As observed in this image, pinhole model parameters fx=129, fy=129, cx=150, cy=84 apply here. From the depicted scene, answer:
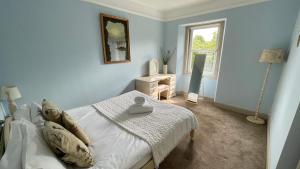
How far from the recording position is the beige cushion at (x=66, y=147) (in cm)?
89

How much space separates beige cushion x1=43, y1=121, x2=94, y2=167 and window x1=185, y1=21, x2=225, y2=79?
3.51 metres

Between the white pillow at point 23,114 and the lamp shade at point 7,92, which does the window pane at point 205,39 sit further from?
the lamp shade at point 7,92

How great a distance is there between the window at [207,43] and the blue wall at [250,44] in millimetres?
343

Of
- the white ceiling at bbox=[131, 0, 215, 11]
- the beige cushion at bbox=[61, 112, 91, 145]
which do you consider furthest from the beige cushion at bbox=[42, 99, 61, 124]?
the white ceiling at bbox=[131, 0, 215, 11]

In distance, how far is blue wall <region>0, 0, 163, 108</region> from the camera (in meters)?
1.74

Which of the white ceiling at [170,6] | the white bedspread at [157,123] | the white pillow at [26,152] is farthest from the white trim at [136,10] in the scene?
the white pillow at [26,152]

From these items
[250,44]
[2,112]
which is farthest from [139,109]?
[250,44]

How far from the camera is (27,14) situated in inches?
70.7

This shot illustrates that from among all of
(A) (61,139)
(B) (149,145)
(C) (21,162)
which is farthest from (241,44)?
(C) (21,162)

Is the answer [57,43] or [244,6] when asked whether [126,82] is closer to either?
[57,43]

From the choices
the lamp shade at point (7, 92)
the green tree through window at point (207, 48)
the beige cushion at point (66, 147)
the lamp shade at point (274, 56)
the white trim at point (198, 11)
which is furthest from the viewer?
the green tree through window at point (207, 48)

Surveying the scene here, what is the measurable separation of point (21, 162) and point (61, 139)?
0.68 ft

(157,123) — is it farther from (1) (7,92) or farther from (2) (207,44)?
(2) (207,44)

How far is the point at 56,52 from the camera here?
2.12 m
